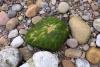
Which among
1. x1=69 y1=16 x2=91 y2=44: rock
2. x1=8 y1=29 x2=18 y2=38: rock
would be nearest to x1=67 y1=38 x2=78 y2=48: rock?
x1=69 y1=16 x2=91 y2=44: rock

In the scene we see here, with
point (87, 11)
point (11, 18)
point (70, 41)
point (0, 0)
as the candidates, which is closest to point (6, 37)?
point (11, 18)

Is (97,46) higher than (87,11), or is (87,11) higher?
(87,11)

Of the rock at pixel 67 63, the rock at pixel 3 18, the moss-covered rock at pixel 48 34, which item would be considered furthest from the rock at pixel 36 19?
the rock at pixel 67 63

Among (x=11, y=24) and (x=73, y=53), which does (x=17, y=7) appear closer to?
(x=11, y=24)

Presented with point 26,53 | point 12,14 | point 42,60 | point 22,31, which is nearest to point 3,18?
point 12,14

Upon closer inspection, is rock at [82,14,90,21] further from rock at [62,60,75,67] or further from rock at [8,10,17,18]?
rock at [8,10,17,18]

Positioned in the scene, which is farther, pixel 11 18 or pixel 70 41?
pixel 11 18

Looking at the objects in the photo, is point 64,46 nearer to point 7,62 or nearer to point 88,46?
point 88,46
